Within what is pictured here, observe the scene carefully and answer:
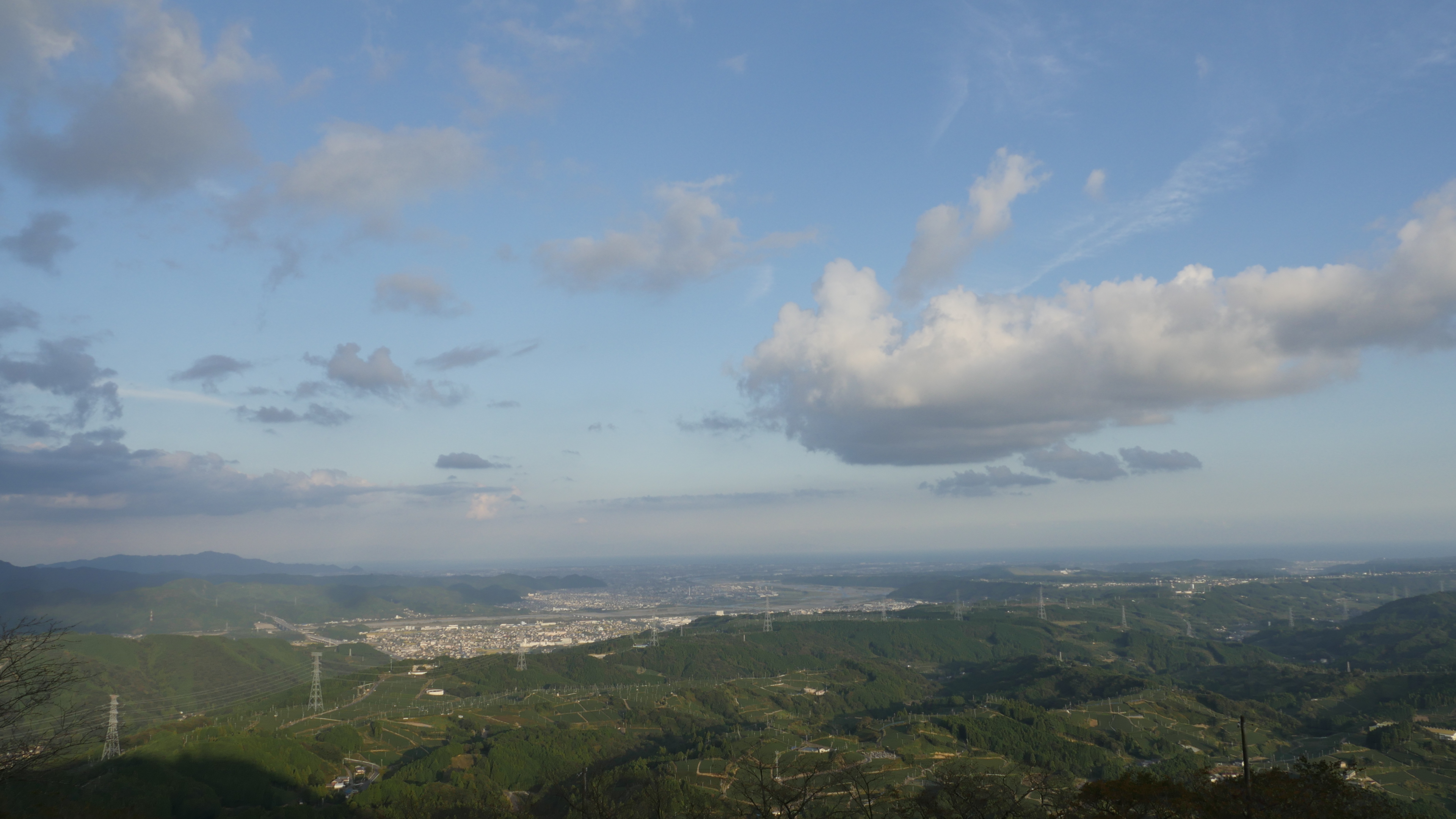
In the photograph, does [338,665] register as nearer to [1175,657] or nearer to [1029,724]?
[1029,724]

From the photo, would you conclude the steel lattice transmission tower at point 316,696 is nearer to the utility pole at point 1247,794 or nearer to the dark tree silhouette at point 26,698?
the dark tree silhouette at point 26,698

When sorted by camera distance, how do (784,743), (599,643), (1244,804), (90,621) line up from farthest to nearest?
(90,621), (599,643), (784,743), (1244,804)

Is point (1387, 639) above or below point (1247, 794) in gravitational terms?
below

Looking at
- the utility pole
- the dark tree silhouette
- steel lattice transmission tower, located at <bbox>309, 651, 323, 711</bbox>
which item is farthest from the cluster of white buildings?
the utility pole

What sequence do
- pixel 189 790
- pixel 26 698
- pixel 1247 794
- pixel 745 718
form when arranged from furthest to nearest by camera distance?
pixel 745 718 → pixel 189 790 → pixel 1247 794 → pixel 26 698

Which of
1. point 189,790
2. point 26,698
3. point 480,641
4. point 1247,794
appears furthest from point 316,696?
point 1247,794

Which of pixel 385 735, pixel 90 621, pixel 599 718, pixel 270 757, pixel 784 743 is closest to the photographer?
pixel 270 757

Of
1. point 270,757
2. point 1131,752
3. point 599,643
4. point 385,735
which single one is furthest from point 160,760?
point 599,643

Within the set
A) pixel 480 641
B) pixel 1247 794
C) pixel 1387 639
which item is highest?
pixel 1247 794

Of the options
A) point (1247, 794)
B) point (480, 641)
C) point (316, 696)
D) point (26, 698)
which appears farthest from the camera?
point (480, 641)

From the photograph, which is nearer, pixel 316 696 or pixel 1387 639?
pixel 316 696

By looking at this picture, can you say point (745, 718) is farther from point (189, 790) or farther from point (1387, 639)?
point (1387, 639)
